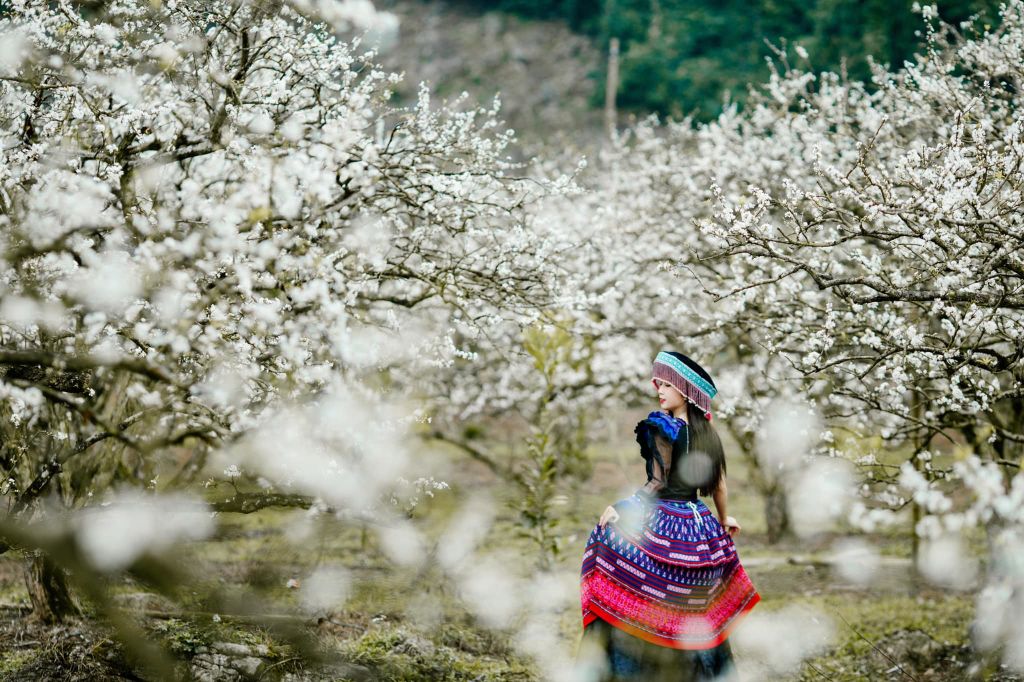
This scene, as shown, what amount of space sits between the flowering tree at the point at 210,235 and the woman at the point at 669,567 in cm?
133

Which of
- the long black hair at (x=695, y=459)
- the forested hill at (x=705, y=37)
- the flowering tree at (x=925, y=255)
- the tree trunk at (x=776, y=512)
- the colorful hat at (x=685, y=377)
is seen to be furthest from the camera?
the forested hill at (x=705, y=37)

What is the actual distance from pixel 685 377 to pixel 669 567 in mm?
1143

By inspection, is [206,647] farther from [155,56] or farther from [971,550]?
[971,550]

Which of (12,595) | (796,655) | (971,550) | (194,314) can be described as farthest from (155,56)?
(971,550)

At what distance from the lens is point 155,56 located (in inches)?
200

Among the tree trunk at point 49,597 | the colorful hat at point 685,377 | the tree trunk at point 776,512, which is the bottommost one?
the tree trunk at point 776,512

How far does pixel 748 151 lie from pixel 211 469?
725 cm

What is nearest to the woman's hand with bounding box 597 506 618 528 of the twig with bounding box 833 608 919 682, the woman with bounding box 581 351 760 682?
the woman with bounding box 581 351 760 682

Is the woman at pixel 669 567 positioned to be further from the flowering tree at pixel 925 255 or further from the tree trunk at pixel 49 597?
the tree trunk at pixel 49 597

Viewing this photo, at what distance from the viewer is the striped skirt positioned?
4527 millimetres

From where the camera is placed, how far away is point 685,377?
4.84 meters

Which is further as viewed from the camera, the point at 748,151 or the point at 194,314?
the point at 748,151

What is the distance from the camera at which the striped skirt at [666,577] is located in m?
4.53

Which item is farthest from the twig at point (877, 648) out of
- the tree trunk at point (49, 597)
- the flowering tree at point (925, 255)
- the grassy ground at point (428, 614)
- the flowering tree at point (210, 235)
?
the tree trunk at point (49, 597)
